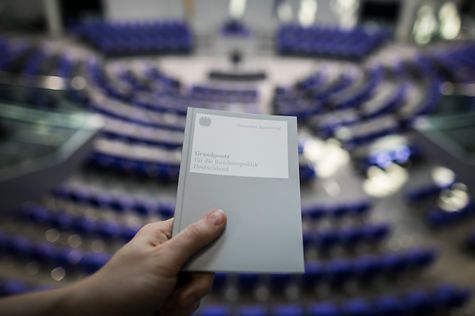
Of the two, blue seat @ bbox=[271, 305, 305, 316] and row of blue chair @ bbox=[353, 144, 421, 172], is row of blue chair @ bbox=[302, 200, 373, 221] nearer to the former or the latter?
row of blue chair @ bbox=[353, 144, 421, 172]

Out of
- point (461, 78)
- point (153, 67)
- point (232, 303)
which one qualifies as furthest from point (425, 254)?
point (153, 67)

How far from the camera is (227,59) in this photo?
630 inches

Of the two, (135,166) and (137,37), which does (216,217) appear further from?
(137,37)

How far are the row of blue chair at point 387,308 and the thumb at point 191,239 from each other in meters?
3.50

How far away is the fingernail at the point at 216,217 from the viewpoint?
148 centimetres

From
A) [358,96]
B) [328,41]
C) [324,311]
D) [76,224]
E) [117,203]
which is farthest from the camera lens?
[328,41]

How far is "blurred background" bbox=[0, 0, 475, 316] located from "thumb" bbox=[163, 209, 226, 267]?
3.55 meters

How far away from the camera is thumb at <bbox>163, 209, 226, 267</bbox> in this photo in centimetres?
143

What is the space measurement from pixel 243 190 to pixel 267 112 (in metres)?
3.91

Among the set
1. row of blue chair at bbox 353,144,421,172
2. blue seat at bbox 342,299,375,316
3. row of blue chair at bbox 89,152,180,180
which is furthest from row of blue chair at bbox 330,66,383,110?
blue seat at bbox 342,299,375,316

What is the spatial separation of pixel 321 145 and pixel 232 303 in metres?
5.13

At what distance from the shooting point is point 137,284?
1463 mm

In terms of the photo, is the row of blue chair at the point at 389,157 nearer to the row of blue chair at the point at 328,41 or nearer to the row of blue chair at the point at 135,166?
the row of blue chair at the point at 135,166

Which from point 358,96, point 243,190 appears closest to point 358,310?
point 243,190
